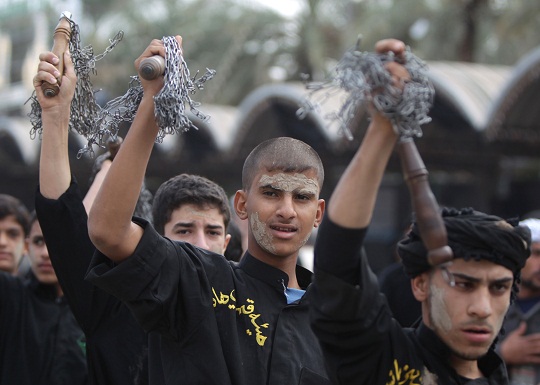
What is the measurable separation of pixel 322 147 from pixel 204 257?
1420 centimetres

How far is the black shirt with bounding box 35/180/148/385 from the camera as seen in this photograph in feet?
12.1

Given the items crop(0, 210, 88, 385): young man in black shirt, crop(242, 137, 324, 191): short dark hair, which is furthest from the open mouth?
crop(0, 210, 88, 385): young man in black shirt

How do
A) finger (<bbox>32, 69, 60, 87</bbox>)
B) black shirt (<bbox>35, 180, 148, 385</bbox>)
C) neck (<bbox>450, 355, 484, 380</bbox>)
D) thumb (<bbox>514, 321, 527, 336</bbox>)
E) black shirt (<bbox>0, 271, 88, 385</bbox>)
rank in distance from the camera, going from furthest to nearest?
thumb (<bbox>514, 321, 527, 336</bbox>) → black shirt (<bbox>0, 271, 88, 385</bbox>) → black shirt (<bbox>35, 180, 148, 385</bbox>) → finger (<bbox>32, 69, 60, 87</bbox>) → neck (<bbox>450, 355, 484, 380</bbox>)

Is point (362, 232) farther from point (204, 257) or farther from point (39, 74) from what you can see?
point (39, 74)

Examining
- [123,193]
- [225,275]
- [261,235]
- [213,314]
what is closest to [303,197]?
[261,235]

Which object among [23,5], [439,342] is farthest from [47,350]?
[23,5]

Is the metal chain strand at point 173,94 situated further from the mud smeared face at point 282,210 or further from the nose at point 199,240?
the nose at point 199,240

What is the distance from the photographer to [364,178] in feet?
8.77

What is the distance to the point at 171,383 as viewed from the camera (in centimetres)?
329

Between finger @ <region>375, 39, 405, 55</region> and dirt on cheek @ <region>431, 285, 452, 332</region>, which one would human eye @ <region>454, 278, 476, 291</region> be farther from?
finger @ <region>375, 39, 405, 55</region>

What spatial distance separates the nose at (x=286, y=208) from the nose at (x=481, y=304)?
865 millimetres

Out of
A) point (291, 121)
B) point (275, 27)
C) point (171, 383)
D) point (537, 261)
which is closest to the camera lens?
point (171, 383)

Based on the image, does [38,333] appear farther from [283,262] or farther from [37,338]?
[283,262]

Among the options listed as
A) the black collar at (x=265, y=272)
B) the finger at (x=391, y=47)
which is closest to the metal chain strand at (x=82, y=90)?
the black collar at (x=265, y=272)
